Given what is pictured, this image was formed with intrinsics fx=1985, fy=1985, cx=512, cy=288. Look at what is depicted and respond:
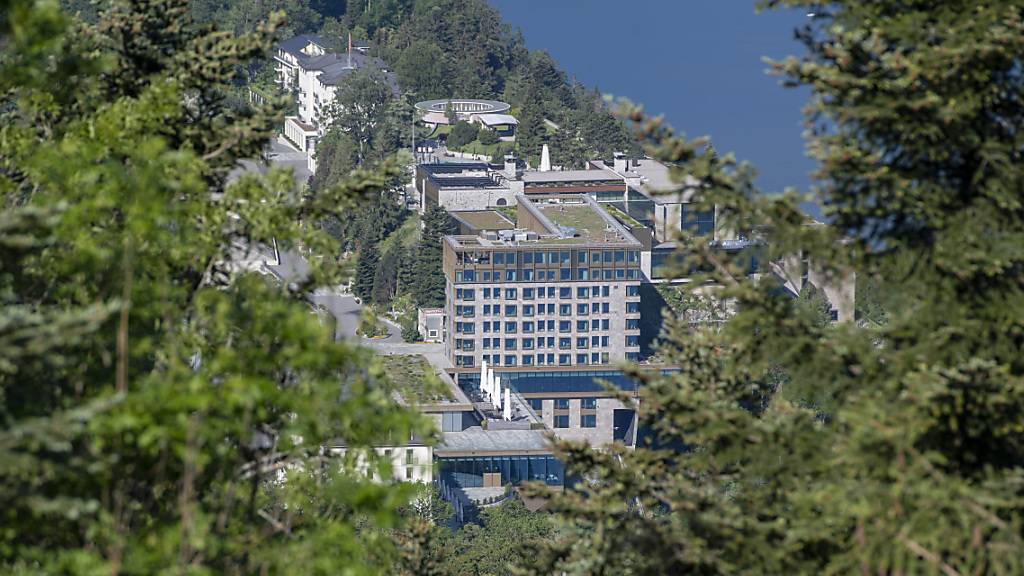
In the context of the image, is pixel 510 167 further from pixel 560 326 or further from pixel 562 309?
pixel 560 326

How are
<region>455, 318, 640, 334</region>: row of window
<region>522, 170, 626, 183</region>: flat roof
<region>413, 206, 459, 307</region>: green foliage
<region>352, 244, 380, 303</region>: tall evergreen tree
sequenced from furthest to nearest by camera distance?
1. <region>522, 170, 626, 183</region>: flat roof
2. <region>352, 244, 380, 303</region>: tall evergreen tree
3. <region>413, 206, 459, 307</region>: green foliage
4. <region>455, 318, 640, 334</region>: row of window

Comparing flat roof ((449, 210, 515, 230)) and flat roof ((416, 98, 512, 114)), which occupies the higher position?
flat roof ((416, 98, 512, 114))

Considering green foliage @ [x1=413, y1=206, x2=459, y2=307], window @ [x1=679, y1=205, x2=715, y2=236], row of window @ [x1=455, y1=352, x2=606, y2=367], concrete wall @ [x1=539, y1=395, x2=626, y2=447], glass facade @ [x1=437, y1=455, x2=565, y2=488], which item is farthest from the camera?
window @ [x1=679, y1=205, x2=715, y2=236]

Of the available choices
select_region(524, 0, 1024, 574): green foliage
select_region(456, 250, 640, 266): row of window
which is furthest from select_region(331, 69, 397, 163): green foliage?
select_region(524, 0, 1024, 574): green foliage

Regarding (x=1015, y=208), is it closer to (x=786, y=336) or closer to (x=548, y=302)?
(x=786, y=336)

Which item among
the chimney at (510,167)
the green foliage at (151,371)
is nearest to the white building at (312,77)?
the chimney at (510,167)

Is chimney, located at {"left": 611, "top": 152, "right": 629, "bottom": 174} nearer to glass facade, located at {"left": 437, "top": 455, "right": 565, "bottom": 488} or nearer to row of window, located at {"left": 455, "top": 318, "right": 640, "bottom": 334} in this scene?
row of window, located at {"left": 455, "top": 318, "right": 640, "bottom": 334}

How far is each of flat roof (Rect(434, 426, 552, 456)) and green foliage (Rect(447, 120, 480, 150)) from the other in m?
45.5

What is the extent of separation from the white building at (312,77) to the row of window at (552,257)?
35.6 metres

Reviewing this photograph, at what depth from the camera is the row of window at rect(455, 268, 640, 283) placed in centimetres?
7706

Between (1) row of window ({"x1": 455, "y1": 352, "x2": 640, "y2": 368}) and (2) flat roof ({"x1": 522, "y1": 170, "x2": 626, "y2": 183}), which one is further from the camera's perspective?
(2) flat roof ({"x1": 522, "y1": 170, "x2": 626, "y2": 183})

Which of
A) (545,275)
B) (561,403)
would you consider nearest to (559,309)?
(545,275)

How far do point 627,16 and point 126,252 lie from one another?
18167cm

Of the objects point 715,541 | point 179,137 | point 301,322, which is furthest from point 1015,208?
point 179,137
